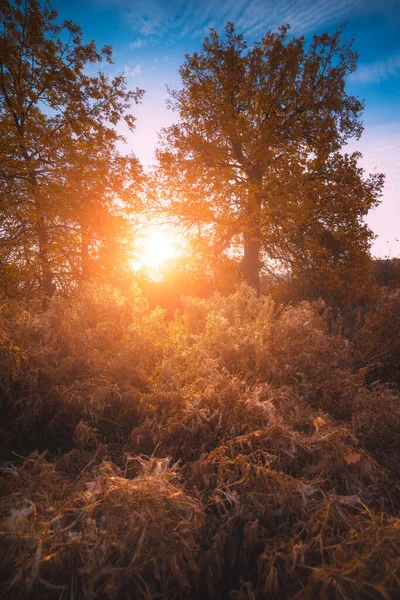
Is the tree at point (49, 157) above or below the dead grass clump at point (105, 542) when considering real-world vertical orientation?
above

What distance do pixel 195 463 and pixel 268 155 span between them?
950 centimetres

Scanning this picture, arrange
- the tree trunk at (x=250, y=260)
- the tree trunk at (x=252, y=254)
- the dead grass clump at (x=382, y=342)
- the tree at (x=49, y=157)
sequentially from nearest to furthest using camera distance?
the dead grass clump at (x=382, y=342), the tree at (x=49, y=157), the tree trunk at (x=252, y=254), the tree trunk at (x=250, y=260)

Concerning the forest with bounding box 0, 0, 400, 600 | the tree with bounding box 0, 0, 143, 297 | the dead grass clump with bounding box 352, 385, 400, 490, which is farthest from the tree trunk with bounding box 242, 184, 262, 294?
the dead grass clump with bounding box 352, 385, 400, 490

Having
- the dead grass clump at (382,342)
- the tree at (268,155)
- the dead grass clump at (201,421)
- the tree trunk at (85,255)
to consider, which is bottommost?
the dead grass clump at (201,421)

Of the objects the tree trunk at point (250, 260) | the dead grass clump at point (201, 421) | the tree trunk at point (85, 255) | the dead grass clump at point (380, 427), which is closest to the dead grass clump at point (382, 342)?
the dead grass clump at point (380, 427)

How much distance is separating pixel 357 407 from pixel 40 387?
2.90 metres

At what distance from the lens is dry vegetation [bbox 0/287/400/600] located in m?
1.19

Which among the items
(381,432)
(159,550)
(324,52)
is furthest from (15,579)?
(324,52)

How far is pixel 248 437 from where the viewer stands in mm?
2059

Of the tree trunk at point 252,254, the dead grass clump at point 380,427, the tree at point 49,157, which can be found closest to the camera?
the dead grass clump at point 380,427

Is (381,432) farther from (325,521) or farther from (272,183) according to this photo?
(272,183)

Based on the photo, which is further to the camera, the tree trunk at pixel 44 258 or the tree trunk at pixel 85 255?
the tree trunk at pixel 85 255

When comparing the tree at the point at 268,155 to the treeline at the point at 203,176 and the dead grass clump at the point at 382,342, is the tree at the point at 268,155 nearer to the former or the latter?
the treeline at the point at 203,176

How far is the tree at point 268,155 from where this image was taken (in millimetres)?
9391
